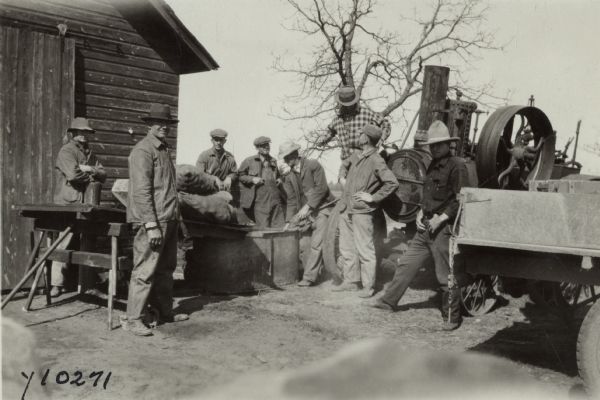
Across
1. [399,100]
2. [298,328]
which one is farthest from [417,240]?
[399,100]

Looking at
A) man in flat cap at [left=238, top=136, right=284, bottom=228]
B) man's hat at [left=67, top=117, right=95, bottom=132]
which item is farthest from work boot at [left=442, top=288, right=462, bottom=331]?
man's hat at [left=67, top=117, right=95, bottom=132]

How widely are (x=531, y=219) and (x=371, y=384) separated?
1682mm

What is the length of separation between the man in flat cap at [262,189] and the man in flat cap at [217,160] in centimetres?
25

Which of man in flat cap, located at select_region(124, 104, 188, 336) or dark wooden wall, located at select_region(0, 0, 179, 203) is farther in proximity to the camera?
dark wooden wall, located at select_region(0, 0, 179, 203)

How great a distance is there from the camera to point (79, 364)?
4.90m

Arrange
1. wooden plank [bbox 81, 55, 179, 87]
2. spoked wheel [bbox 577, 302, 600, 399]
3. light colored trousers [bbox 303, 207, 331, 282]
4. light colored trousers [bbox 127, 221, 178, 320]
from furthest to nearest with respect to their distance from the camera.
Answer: wooden plank [bbox 81, 55, 179, 87], light colored trousers [bbox 303, 207, 331, 282], light colored trousers [bbox 127, 221, 178, 320], spoked wheel [bbox 577, 302, 600, 399]

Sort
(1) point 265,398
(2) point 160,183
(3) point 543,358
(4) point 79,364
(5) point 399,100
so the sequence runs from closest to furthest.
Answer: (1) point 265,398, (4) point 79,364, (3) point 543,358, (2) point 160,183, (5) point 399,100

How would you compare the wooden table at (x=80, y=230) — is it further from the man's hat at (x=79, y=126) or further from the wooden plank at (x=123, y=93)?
the wooden plank at (x=123, y=93)

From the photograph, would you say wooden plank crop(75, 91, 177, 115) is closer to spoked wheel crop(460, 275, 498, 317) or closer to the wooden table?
the wooden table

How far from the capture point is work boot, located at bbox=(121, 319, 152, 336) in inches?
232

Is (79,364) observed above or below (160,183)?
below

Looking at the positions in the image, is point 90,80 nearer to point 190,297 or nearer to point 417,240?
point 190,297

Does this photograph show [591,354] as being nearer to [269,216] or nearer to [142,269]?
[142,269]

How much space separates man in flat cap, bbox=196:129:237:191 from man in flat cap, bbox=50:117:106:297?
2.22m
